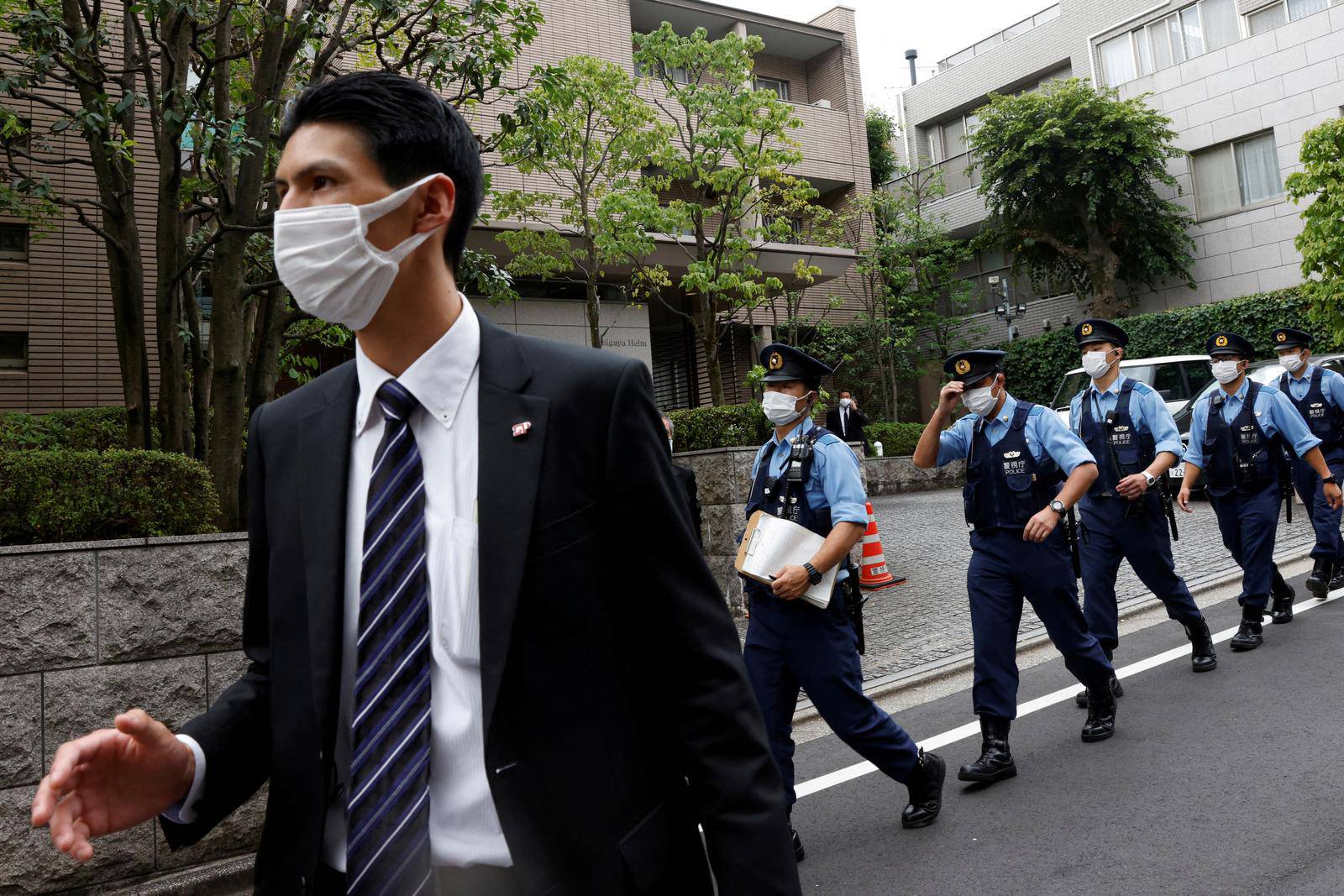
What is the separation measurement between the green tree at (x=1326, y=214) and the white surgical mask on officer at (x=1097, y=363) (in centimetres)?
1251

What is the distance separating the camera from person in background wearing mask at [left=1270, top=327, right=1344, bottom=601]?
29.2 feet

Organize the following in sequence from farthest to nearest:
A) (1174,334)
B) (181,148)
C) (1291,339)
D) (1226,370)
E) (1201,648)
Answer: (1174,334) < (1291,339) < (1226,370) < (1201,648) < (181,148)

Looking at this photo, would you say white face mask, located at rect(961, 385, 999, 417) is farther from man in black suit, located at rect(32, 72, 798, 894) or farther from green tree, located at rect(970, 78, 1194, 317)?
green tree, located at rect(970, 78, 1194, 317)

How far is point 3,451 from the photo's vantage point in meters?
4.61

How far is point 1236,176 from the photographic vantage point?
87.5 feet

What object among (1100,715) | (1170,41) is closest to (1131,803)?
(1100,715)

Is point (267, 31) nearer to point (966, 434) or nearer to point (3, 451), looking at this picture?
point (3, 451)

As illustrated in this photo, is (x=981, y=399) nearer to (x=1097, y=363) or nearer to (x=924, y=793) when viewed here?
(x=1097, y=363)

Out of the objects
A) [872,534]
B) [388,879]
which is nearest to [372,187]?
[388,879]

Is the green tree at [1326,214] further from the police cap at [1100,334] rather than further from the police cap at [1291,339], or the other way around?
the police cap at [1100,334]

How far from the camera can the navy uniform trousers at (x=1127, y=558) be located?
6.54 m

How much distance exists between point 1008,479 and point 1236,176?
25.9m

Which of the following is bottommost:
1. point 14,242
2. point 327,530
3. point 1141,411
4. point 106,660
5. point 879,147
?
point 106,660

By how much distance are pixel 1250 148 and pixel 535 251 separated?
20544 mm
